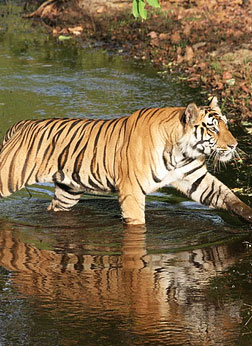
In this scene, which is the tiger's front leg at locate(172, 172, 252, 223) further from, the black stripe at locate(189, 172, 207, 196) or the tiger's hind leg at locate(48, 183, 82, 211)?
the tiger's hind leg at locate(48, 183, 82, 211)

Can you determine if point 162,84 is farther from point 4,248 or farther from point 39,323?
point 39,323

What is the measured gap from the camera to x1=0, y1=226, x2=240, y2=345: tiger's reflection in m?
4.45

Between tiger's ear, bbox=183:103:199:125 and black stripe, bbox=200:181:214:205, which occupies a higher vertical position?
tiger's ear, bbox=183:103:199:125

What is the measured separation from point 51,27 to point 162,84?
19.6 feet

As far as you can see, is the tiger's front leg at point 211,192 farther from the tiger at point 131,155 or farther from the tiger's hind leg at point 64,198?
the tiger's hind leg at point 64,198

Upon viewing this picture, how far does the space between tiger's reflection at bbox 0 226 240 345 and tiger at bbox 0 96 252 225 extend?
16.3 inches

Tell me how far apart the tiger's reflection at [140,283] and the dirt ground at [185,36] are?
12.2 feet

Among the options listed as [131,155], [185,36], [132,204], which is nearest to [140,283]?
[132,204]

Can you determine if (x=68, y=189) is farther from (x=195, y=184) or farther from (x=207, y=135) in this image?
(x=207, y=135)

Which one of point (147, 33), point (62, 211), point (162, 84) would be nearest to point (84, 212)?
point (62, 211)

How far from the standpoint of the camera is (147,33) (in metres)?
15.1

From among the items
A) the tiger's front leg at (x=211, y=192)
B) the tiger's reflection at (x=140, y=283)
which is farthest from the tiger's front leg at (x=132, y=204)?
the tiger's front leg at (x=211, y=192)

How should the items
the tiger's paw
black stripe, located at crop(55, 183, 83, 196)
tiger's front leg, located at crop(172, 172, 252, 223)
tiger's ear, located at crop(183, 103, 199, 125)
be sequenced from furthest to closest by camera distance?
the tiger's paw, black stripe, located at crop(55, 183, 83, 196), tiger's front leg, located at crop(172, 172, 252, 223), tiger's ear, located at crop(183, 103, 199, 125)

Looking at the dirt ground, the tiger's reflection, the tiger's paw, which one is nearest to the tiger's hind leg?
the tiger's paw
